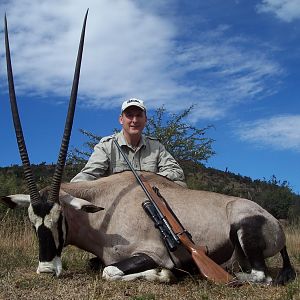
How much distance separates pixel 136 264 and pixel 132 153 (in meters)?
1.98

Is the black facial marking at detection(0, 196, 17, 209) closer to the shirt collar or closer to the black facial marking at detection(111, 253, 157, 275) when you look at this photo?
the black facial marking at detection(111, 253, 157, 275)

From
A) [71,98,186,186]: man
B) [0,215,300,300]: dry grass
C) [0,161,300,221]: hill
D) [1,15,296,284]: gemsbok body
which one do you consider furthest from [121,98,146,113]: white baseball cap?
[0,161,300,221]: hill

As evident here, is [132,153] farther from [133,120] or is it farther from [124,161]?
[133,120]

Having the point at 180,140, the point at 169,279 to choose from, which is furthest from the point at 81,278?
the point at 180,140

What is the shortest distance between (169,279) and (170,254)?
302 mm

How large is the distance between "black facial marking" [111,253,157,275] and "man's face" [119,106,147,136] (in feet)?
6.30

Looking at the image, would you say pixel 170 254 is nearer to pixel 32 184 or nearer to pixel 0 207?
pixel 32 184

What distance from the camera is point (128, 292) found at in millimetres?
4305

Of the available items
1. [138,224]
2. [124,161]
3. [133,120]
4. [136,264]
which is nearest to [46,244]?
[136,264]

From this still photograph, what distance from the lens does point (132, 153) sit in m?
6.55

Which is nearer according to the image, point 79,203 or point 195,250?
point 195,250

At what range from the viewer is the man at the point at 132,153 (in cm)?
632

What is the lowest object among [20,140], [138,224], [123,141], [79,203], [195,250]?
[195,250]

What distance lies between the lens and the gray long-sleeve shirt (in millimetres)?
6293
